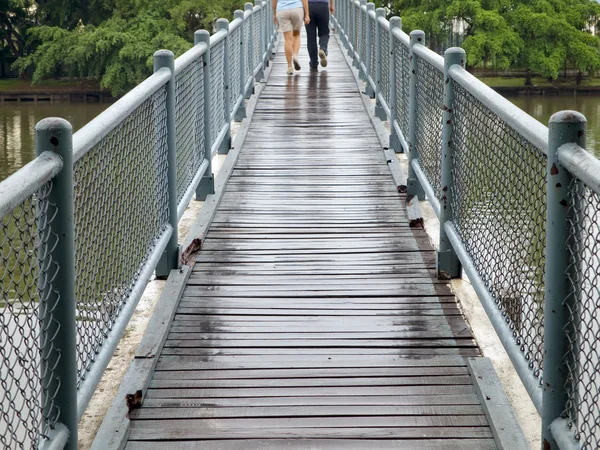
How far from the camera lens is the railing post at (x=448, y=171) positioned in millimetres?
5156

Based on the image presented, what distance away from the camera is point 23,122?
1959 inches

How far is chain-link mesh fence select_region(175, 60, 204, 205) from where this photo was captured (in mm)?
5844

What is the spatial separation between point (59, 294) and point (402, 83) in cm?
526

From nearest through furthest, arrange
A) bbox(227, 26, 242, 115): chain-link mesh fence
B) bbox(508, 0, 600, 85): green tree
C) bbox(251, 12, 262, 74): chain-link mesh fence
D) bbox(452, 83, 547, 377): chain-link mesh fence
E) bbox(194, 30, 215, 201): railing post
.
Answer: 1. bbox(452, 83, 547, 377): chain-link mesh fence
2. bbox(194, 30, 215, 201): railing post
3. bbox(227, 26, 242, 115): chain-link mesh fence
4. bbox(251, 12, 262, 74): chain-link mesh fence
5. bbox(508, 0, 600, 85): green tree

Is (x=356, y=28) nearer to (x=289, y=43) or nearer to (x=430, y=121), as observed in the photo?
(x=289, y=43)

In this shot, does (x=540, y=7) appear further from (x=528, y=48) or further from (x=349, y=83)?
(x=349, y=83)

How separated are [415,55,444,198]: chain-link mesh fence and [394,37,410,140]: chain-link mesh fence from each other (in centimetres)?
73

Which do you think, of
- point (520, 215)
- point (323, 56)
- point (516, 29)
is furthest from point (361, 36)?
point (516, 29)

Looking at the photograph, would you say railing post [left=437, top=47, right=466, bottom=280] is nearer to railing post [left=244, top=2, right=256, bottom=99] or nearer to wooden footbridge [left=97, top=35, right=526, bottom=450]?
wooden footbridge [left=97, top=35, right=526, bottom=450]

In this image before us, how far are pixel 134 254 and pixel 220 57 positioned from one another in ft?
13.5

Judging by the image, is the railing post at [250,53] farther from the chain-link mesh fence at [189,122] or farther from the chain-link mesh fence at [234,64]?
the chain-link mesh fence at [189,122]

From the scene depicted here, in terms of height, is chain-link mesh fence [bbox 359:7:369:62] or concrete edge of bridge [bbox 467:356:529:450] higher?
chain-link mesh fence [bbox 359:7:369:62]

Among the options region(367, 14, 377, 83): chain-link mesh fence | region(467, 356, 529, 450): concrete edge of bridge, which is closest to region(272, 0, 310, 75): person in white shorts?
region(367, 14, 377, 83): chain-link mesh fence

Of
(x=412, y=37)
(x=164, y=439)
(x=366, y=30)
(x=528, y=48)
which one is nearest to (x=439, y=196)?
(x=412, y=37)
